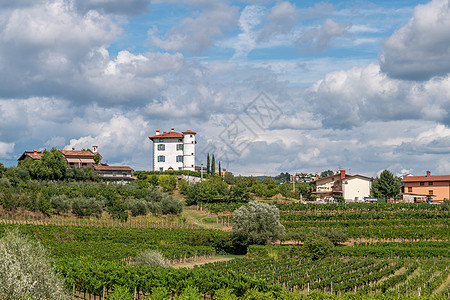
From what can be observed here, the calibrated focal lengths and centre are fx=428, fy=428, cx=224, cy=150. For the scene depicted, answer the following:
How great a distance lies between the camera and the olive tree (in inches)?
2013

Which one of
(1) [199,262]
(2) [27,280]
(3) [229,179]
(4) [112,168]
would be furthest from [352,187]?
(2) [27,280]

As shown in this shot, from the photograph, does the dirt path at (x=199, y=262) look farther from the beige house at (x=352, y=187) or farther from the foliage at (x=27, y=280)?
the beige house at (x=352, y=187)

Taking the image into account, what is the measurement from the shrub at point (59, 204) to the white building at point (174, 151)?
130 ft

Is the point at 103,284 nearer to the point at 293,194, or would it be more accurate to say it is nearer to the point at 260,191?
the point at 260,191

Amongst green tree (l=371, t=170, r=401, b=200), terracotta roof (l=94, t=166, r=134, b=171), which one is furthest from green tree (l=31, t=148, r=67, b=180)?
green tree (l=371, t=170, r=401, b=200)

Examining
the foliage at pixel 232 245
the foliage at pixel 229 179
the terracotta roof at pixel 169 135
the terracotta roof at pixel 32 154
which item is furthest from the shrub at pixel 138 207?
the terracotta roof at pixel 32 154

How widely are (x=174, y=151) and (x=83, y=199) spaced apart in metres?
39.6

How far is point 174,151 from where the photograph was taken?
102 metres

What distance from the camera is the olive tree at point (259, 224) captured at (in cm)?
5112

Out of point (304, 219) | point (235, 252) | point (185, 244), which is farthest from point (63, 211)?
point (304, 219)

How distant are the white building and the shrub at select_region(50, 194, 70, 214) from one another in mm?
39606

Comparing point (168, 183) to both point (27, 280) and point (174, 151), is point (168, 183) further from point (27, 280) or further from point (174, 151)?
point (27, 280)

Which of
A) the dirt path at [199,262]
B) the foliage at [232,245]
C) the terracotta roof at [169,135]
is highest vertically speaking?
the terracotta roof at [169,135]

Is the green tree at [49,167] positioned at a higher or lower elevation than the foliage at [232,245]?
higher
